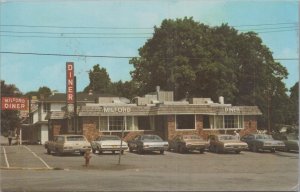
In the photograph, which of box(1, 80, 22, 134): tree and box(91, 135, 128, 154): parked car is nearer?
box(1, 80, 22, 134): tree

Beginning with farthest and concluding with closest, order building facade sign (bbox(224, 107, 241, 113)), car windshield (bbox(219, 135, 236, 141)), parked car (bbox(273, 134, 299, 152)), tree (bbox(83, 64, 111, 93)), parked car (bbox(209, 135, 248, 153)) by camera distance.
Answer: parked car (bbox(209, 135, 248, 153))
car windshield (bbox(219, 135, 236, 141))
building facade sign (bbox(224, 107, 241, 113))
parked car (bbox(273, 134, 299, 152))
tree (bbox(83, 64, 111, 93))

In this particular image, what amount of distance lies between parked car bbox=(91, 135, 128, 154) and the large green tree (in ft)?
7.80

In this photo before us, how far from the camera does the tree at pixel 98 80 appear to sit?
19.9m

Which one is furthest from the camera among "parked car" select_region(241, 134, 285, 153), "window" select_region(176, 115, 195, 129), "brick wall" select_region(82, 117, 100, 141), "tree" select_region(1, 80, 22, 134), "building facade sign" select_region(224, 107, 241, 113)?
"window" select_region(176, 115, 195, 129)

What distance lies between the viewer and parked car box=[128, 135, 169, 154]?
22719mm

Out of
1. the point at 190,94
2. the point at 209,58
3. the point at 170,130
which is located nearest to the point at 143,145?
the point at 170,130

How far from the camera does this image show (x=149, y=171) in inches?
827

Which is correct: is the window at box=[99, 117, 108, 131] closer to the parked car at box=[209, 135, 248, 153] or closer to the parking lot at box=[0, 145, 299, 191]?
the parking lot at box=[0, 145, 299, 191]

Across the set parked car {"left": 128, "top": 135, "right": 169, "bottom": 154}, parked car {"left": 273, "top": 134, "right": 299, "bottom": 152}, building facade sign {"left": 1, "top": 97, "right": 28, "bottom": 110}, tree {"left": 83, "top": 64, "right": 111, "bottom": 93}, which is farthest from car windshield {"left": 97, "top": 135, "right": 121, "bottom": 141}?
parked car {"left": 273, "top": 134, "right": 299, "bottom": 152}

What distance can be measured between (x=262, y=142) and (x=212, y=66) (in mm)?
3770

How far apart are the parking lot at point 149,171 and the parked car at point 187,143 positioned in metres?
0.40

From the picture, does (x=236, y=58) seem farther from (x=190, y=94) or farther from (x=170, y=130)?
(x=170, y=130)

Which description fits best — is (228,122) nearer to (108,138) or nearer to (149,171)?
(149,171)

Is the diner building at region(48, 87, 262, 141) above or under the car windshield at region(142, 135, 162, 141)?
above
